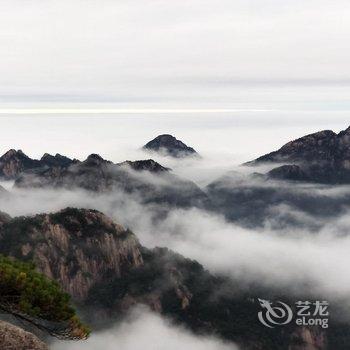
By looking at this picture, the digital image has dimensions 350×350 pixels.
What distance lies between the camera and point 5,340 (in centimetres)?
4041

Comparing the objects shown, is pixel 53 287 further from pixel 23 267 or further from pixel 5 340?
pixel 5 340

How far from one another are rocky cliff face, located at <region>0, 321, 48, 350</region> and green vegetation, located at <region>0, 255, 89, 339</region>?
284 centimetres

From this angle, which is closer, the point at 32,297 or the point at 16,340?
the point at 16,340

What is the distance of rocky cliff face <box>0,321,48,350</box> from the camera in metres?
40.4

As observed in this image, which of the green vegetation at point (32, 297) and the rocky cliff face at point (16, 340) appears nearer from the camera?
the rocky cliff face at point (16, 340)

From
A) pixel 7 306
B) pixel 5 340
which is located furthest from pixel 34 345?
pixel 7 306

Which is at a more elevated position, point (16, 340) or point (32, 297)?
point (32, 297)

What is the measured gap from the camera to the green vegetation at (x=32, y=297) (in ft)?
147

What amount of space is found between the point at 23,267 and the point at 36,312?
509cm

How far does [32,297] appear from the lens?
4503 cm

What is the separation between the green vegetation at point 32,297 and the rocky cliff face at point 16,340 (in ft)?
9.31

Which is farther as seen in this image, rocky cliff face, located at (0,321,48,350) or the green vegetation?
the green vegetation

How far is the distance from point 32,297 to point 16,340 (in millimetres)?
4876

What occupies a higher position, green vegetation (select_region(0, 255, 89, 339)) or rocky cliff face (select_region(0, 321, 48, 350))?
green vegetation (select_region(0, 255, 89, 339))
